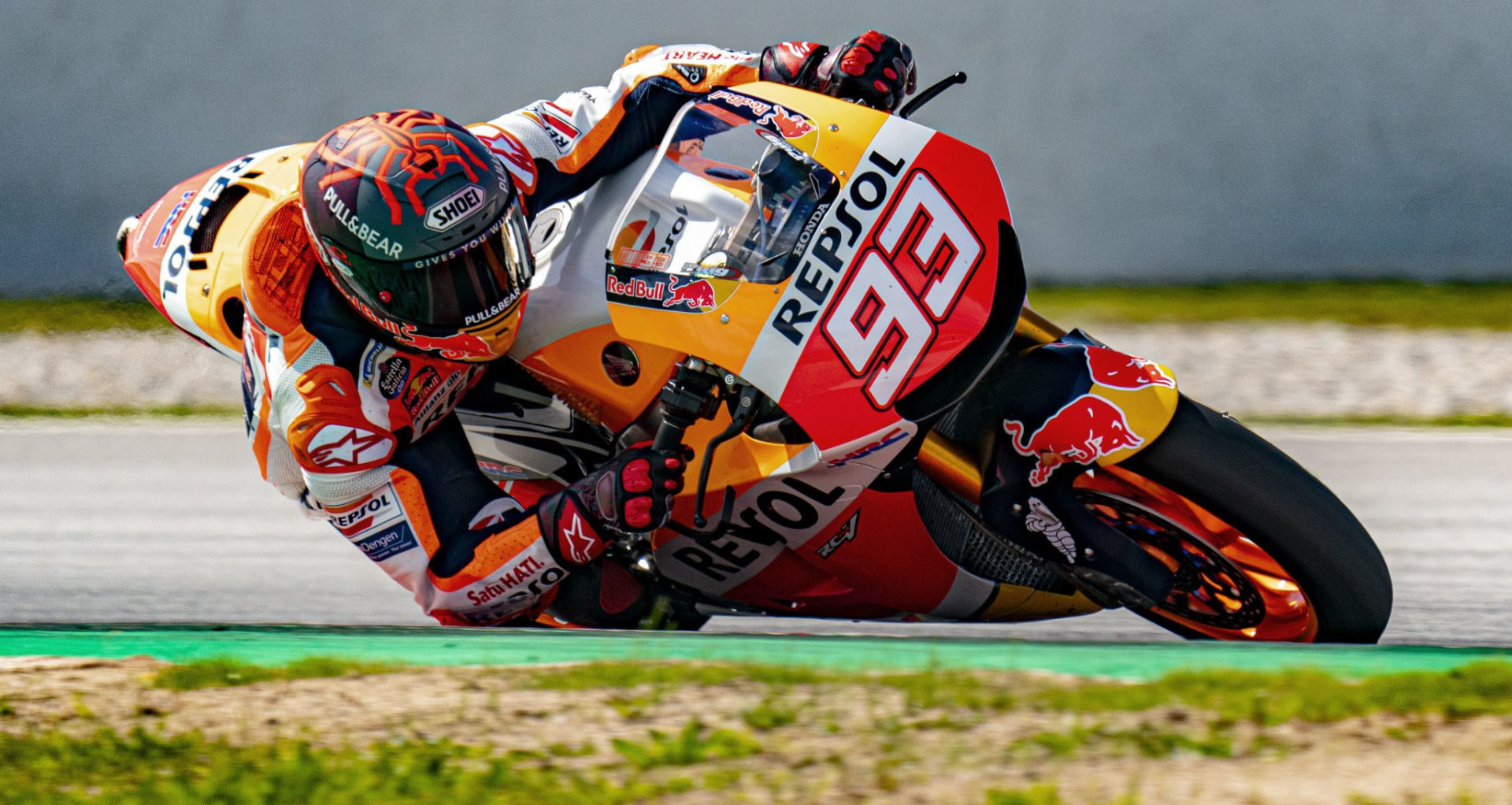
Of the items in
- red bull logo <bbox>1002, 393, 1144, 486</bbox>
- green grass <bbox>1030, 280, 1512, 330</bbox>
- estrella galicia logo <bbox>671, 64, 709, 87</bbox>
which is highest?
green grass <bbox>1030, 280, 1512, 330</bbox>

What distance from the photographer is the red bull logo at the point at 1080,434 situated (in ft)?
8.83

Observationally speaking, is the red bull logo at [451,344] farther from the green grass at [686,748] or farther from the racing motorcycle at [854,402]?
the green grass at [686,748]

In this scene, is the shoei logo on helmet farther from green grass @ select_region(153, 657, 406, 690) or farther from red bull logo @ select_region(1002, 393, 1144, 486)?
red bull logo @ select_region(1002, 393, 1144, 486)

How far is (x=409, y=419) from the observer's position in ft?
9.64

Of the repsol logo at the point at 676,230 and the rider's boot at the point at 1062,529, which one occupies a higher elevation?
the repsol logo at the point at 676,230

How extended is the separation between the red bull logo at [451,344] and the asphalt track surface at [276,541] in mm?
1004

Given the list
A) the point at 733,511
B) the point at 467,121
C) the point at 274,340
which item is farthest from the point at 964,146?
the point at 467,121

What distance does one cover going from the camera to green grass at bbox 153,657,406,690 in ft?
9.20

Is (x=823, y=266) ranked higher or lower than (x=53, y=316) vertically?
higher

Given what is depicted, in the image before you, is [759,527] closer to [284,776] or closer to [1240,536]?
[1240,536]

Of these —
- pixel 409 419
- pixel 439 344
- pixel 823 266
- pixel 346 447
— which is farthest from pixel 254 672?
pixel 823 266

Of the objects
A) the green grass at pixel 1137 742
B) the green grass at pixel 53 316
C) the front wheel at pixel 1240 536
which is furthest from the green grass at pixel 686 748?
the green grass at pixel 53 316

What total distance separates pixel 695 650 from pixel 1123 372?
37.5 inches

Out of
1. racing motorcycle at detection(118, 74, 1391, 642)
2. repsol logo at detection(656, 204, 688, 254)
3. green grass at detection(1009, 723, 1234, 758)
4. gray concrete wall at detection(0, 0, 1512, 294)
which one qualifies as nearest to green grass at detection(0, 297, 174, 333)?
gray concrete wall at detection(0, 0, 1512, 294)
